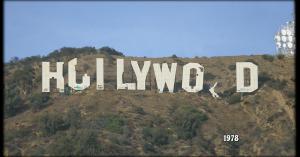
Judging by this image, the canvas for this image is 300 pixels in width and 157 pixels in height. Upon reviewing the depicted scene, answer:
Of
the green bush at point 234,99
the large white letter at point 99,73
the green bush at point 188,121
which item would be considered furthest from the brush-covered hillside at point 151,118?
the large white letter at point 99,73

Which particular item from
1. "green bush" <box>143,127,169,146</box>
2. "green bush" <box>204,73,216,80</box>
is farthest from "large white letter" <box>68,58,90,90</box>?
"green bush" <box>204,73,216,80</box>

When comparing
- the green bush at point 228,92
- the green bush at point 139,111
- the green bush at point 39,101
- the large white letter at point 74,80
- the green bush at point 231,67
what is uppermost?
the green bush at point 231,67

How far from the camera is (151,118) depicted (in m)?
53.0

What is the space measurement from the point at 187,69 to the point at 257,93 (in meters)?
7.92

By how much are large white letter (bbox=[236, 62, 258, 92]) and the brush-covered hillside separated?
104 centimetres

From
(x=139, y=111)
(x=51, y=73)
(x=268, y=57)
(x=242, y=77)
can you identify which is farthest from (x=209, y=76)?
(x=51, y=73)

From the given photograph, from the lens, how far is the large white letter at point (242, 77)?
5391 cm

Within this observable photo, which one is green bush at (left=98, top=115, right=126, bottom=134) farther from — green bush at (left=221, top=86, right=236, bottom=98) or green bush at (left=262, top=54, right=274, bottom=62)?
green bush at (left=262, top=54, right=274, bottom=62)

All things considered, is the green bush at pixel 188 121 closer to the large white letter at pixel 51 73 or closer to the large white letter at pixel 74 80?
the large white letter at pixel 74 80

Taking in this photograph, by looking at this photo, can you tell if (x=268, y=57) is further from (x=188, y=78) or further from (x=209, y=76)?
(x=188, y=78)

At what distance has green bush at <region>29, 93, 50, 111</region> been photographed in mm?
56906

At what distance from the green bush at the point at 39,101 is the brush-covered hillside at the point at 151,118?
9cm

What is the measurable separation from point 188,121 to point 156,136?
495 centimetres

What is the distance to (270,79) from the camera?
61.9m
